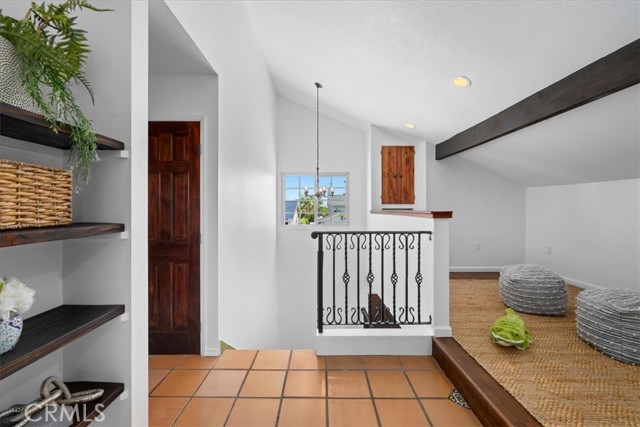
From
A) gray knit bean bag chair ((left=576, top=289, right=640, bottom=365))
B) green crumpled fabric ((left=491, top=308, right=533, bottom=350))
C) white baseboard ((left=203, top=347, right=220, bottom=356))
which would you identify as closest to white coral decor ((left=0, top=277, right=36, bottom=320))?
white baseboard ((left=203, top=347, right=220, bottom=356))

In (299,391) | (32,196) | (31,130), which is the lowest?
(299,391)

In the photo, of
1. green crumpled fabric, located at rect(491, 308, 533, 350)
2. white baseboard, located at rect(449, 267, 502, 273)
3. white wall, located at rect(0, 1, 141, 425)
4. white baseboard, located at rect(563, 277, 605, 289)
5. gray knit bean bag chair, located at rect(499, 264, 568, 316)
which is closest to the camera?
white wall, located at rect(0, 1, 141, 425)

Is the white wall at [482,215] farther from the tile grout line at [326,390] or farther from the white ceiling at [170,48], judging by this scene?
the white ceiling at [170,48]

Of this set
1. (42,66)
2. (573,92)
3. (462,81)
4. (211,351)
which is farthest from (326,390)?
(462,81)

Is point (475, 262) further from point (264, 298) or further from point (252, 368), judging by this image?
point (252, 368)

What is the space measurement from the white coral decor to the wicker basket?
0.20m

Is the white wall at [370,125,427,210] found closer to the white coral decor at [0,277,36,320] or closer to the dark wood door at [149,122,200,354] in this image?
the dark wood door at [149,122,200,354]

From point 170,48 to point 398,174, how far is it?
4.51m

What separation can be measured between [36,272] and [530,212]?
21.1ft

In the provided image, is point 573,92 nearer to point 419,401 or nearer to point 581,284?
point 419,401

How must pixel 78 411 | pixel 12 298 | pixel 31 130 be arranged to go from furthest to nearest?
pixel 78 411
pixel 31 130
pixel 12 298

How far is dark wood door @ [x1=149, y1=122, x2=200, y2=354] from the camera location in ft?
9.36

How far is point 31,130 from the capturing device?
118cm

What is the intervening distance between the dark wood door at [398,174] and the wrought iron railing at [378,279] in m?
0.86
